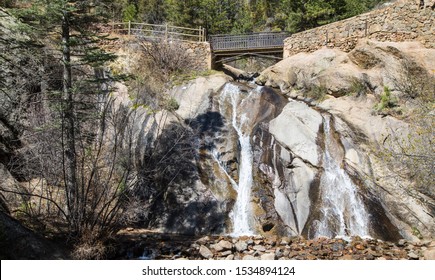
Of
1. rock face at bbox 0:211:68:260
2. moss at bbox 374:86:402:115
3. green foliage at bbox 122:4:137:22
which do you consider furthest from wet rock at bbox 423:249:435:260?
green foliage at bbox 122:4:137:22

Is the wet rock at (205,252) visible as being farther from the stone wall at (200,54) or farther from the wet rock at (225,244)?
the stone wall at (200,54)

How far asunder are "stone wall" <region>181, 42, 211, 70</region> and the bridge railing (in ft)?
2.81

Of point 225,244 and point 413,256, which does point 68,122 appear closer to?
point 225,244

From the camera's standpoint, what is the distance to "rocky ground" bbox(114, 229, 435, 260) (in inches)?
338

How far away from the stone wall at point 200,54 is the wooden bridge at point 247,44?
729 mm

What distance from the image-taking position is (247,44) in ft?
67.2

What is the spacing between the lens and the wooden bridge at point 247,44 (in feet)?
66.0

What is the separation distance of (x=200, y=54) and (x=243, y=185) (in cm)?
1096

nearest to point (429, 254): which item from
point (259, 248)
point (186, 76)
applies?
point (259, 248)

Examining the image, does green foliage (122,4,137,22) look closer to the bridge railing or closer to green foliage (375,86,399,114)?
the bridge railing

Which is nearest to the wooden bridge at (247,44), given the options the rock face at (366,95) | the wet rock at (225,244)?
the rock face at (366,95)

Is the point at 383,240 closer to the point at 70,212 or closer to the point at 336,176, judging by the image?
the point at 336,176
